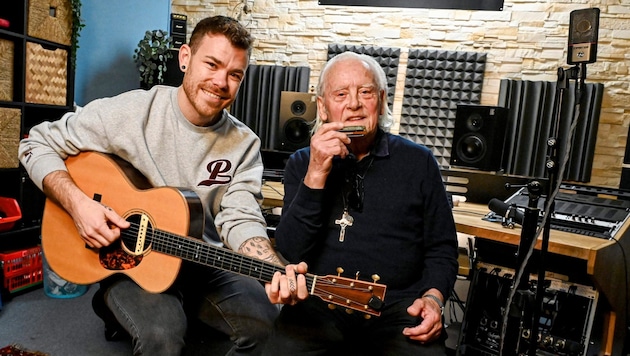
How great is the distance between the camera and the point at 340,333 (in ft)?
4.48

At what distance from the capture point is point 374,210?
1.47 meters

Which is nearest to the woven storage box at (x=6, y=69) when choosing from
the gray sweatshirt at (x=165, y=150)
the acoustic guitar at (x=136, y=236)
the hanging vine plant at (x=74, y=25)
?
the hanging vine plant at (x=74, y=25)

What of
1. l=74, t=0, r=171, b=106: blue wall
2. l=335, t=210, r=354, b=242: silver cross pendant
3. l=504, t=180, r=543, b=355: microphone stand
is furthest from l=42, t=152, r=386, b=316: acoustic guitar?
l=74, t=0, r=171, b=106: blue wall

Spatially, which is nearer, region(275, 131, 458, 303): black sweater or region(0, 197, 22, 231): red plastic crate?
region(275, 131, 458, 303): black sweater

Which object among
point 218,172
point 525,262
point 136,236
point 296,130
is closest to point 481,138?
point 296,130

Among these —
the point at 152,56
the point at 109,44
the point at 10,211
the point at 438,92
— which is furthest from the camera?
the point at 438,92

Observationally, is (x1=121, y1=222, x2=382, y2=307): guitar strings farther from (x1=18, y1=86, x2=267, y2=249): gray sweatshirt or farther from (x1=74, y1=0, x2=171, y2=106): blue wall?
(x1=74, y1=0, x2=171, y2=106): blue wall

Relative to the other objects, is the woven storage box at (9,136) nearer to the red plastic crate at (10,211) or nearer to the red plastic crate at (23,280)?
the red plastic crate at (10,211)

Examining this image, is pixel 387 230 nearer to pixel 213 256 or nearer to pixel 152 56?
pixel 213 256

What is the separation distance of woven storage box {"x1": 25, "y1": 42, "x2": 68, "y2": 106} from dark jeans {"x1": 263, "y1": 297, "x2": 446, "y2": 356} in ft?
7.63

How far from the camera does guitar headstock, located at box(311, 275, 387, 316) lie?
3.79 ft

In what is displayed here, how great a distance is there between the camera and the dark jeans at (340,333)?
4.34 feet

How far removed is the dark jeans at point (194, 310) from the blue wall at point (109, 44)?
105 inches

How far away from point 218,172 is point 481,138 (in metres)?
1.63
